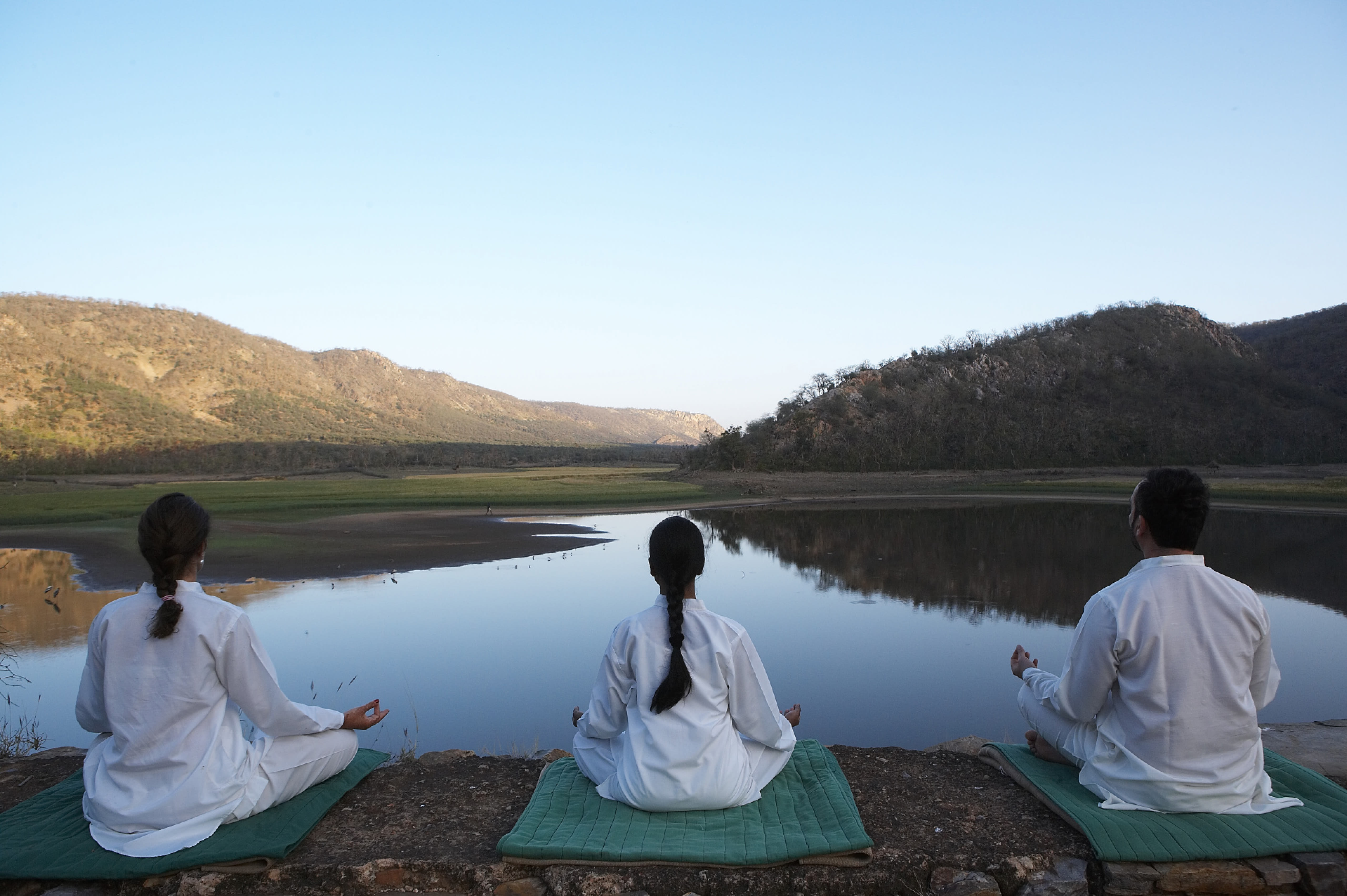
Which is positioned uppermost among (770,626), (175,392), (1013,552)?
(175,392)

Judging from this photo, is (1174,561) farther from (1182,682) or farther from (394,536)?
(394,536)

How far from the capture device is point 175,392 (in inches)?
3588

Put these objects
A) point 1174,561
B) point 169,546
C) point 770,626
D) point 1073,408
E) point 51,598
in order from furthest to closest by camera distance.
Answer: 1. point 1073,408
2. point 51,598
3. point 770,626
4. point 1174,561
5. point 169,546

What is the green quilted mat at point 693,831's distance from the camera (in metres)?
3.84

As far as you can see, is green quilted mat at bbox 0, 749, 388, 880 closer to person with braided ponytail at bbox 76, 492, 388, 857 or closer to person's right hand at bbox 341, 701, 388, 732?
person with braided ponytail at bbox 76, 492, 388, 857

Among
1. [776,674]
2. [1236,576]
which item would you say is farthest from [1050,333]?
[776,674]

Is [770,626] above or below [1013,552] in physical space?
below

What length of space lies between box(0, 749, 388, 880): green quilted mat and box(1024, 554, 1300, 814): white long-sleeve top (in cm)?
389

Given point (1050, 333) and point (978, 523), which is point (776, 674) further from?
point (1050, 333)

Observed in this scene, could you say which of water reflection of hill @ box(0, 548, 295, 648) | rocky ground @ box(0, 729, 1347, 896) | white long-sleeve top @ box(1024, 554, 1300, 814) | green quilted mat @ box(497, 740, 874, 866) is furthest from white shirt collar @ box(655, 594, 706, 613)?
water reflection of hill @ box(0, 548, 295, 648)

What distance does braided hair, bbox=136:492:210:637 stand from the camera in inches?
150

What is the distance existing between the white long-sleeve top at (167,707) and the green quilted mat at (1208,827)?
12.8ft

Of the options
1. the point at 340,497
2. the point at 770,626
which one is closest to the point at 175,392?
the point at 340,497

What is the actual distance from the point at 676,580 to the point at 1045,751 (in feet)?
8.24
